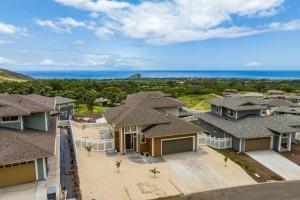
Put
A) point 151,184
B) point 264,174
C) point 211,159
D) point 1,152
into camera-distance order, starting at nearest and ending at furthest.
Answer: point 1,152, point 151,184, point 264,174, point 211,159

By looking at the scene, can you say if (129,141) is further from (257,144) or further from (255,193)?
(257,144)

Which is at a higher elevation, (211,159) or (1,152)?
(1,152)

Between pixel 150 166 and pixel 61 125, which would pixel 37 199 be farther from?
pixel 61 125

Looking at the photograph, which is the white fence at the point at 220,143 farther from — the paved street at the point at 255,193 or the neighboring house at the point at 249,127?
the paved street at the point at 255,193

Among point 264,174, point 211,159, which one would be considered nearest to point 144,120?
point 211,159

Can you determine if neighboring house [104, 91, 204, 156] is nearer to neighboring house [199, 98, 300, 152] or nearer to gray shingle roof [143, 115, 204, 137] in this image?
gray shingle roof [143, 115, 204, 137]

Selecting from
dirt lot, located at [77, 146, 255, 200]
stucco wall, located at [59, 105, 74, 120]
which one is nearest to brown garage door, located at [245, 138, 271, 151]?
dirt lot, located at [77, 146, 255, 200]
